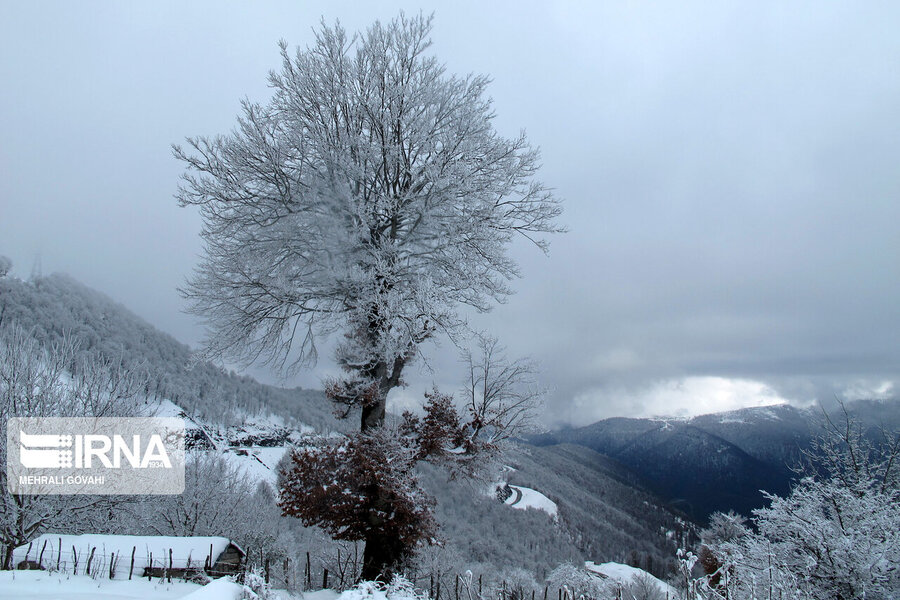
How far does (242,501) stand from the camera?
79.9 feet

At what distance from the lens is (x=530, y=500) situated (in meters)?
111

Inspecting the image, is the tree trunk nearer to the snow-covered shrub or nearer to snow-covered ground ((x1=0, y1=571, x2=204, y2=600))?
snow-covered ground ((x1=0, y1=571, x2=204, y2=600))

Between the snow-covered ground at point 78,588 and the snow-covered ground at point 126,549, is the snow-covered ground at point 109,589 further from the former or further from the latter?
the snow-covered ground at point 126,549

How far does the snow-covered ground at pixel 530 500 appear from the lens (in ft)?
340

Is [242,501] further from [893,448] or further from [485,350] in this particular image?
[893,448]

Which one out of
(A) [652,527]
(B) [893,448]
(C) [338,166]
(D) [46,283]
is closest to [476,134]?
(C) [338,166]

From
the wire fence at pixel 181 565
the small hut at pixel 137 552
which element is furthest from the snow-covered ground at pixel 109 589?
the small hut at pixel 137 552

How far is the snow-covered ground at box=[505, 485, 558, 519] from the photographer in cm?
10356

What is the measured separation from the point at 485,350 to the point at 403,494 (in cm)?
210

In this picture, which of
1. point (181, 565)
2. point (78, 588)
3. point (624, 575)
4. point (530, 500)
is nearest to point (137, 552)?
point (181, 565)

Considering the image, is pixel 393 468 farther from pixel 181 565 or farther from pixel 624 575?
pixel 624 575

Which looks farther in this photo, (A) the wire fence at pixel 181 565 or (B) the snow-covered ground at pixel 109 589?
(A) the wire fence at pixel 181 565

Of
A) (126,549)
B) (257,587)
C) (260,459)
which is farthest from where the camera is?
(260,459)

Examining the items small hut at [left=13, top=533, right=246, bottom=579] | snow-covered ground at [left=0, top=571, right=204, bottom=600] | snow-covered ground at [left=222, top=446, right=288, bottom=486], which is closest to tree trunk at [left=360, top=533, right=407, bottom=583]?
snow-covered ground at [left=0, top=571, right=204, bottom=600]
